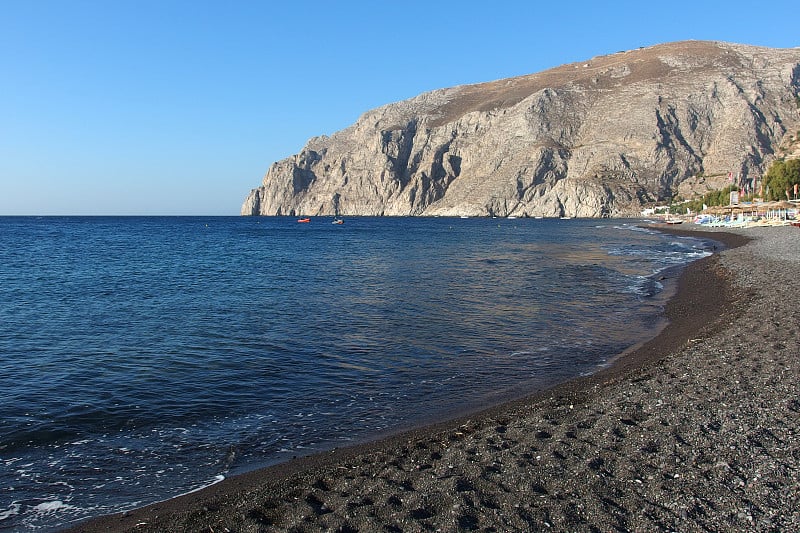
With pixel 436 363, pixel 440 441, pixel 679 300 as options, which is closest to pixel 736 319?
pixel 679 300

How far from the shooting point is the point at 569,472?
7.43 metres

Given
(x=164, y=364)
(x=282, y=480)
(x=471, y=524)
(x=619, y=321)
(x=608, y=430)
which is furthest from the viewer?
(x=619, y=321)

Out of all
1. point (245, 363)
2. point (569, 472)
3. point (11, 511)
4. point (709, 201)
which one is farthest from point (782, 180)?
point (11, 511)

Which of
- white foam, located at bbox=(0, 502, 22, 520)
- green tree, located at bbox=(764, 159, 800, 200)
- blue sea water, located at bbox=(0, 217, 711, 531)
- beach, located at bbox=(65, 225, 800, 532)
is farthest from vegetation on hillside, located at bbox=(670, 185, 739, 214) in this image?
white foam, located at bbox=(0, 502, 22, 520)

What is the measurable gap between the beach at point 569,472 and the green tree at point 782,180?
3931 inches

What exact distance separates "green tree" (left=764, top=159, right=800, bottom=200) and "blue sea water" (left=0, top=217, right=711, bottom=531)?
7824cm

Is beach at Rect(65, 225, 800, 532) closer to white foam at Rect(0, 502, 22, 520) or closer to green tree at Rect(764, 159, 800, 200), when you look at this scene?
white foam at Rect(0, 502, 22, 520)

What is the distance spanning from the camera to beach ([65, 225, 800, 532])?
6309mm

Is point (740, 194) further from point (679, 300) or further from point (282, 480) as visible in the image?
point (282, 480)

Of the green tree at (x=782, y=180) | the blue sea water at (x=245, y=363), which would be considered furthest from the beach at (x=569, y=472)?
the green tree at (x=782, y=180)

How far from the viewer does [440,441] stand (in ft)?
30.7

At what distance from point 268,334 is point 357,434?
962 centimetres

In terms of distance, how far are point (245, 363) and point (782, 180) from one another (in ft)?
349

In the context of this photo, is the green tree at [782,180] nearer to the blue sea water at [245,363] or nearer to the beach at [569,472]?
the blue sea water at [245,363]
